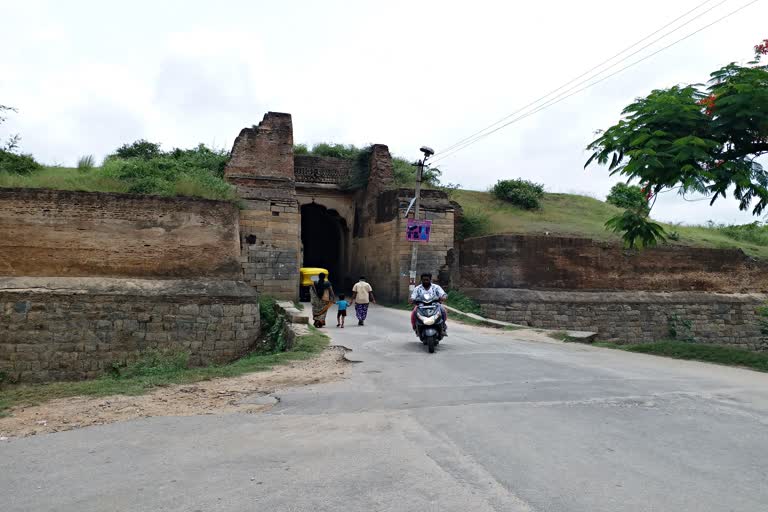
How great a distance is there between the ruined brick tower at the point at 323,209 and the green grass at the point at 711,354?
10361mm

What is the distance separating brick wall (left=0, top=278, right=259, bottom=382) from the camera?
11.3 meters

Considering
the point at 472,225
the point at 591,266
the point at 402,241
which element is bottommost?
the point at 591,266

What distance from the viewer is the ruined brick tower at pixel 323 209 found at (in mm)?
17297

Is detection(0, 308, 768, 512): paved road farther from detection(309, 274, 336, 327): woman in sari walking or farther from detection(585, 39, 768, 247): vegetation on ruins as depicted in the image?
detection(309, 274, 336, 327): woman in sari walking

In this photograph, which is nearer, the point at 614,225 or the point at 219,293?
the point at 614,225


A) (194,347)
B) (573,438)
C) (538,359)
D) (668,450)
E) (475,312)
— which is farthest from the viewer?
(475,312)

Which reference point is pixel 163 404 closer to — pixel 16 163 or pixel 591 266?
pixel 16 163

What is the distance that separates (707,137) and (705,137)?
0.03 metres

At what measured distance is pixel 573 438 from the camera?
162 inches

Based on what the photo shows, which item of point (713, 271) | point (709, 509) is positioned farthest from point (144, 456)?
point (713, 271)

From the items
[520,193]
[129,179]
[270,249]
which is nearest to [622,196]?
[520,193]

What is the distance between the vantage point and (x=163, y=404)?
5.81m

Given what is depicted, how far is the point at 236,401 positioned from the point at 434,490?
3450 mm

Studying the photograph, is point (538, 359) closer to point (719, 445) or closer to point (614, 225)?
point (614, 225)
